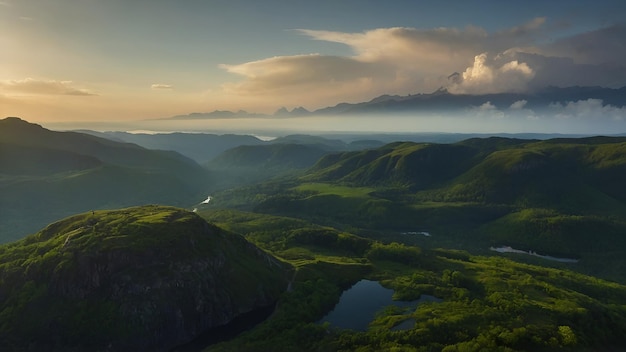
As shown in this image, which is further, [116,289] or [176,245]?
[176,245]

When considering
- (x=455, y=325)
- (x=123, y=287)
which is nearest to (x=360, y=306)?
(x=455, y=325)

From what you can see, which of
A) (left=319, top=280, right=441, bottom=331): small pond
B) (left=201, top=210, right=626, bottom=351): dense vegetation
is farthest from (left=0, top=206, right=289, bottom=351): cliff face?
(left=319, top=280, right=441, bottom=331): small pond

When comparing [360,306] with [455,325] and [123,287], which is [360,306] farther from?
[123,287]

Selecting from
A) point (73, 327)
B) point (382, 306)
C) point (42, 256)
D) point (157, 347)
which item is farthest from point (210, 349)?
point (42, 256)

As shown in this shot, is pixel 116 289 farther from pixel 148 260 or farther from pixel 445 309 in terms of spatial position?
pixel 445 309

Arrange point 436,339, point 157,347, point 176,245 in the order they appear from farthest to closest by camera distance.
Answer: point 176,245 < point 157,347 < point 436,339

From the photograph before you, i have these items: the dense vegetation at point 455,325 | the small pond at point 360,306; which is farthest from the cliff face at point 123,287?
the small pond at point 360,306
